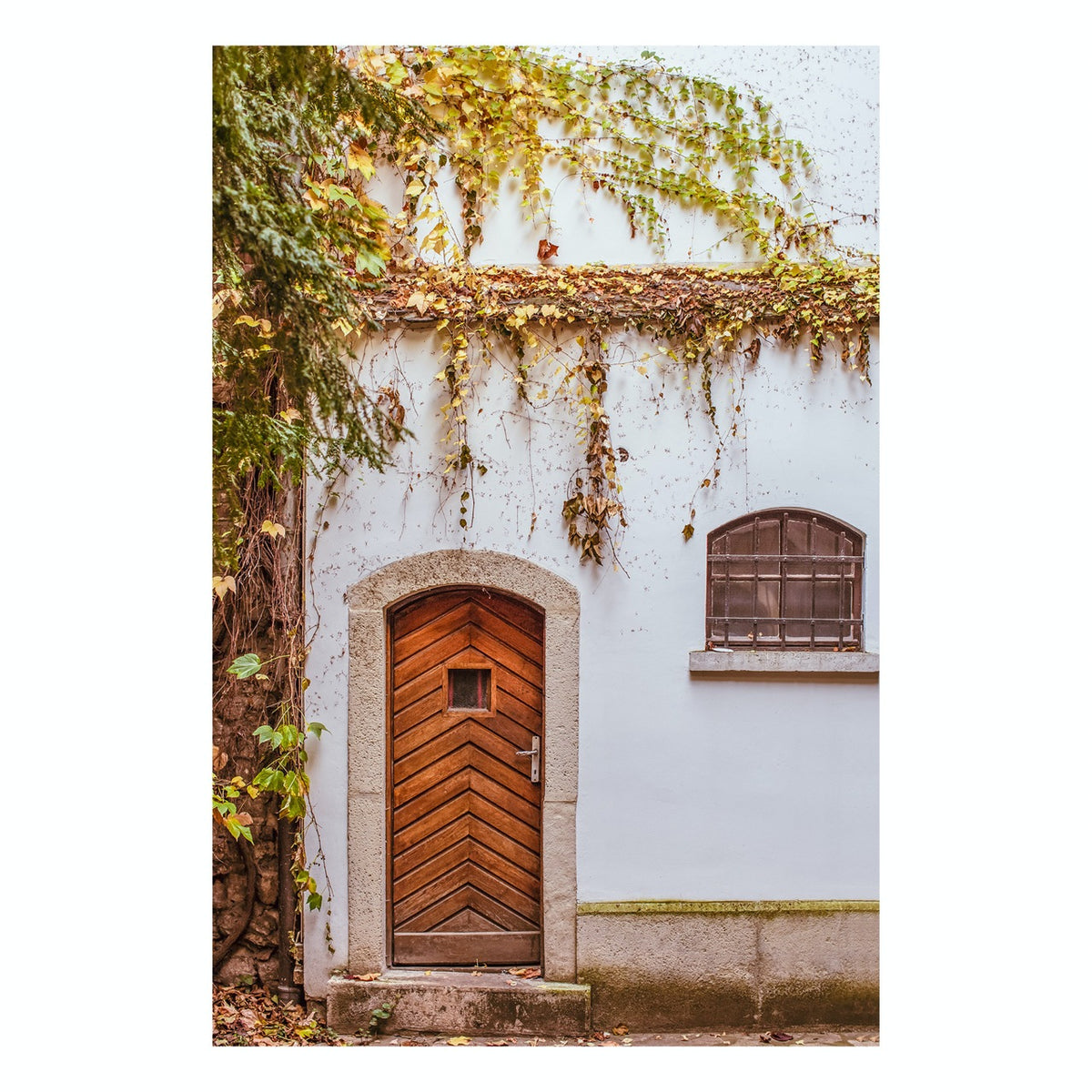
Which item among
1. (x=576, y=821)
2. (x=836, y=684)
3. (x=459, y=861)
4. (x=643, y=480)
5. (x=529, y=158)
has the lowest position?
(x=459, y=861)

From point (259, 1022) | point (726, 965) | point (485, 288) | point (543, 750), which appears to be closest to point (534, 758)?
point (543, 750)

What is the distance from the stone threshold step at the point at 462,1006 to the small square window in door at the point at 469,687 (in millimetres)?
890

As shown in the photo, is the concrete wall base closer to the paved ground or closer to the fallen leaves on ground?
the paved ground

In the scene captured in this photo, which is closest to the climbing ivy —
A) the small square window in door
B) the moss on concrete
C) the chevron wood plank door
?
the chevron wood plank door

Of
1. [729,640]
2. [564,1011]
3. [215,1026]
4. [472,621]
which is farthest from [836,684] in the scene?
[215,1026]

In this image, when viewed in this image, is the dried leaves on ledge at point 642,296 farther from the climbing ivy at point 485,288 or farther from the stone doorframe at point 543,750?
the stone doorframe at point 543,750

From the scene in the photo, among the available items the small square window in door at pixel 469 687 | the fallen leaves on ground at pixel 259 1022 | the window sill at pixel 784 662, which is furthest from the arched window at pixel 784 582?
the fallen leaves on ground at pixel 259 1022

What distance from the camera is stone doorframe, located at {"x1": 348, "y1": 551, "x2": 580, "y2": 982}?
2533 millimetres

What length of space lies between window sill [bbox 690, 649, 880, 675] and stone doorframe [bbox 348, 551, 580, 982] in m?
0.44

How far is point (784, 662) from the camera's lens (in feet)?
8.17

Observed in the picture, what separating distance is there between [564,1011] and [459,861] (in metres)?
0.58

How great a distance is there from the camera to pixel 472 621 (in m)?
2.63

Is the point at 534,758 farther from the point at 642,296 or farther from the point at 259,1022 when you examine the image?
the point at 642,296
